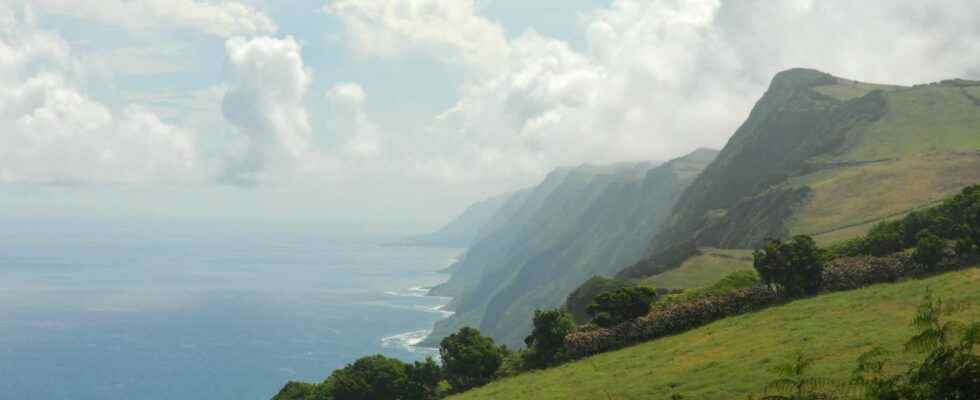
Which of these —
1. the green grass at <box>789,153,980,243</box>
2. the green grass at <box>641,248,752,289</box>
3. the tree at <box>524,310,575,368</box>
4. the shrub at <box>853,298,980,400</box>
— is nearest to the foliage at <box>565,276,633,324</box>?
the green grass at <box>641,248,752,289</box>

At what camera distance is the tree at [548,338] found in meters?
73.1

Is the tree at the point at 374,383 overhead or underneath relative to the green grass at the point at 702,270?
underneath

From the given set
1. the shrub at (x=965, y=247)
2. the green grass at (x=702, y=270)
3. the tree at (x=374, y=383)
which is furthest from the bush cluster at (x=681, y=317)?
the green grass at (x=702, y=270)

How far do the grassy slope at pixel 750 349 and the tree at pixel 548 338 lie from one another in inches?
139

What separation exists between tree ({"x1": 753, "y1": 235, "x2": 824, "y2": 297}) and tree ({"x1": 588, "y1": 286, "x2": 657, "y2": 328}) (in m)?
12.0

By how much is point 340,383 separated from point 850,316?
57.1m

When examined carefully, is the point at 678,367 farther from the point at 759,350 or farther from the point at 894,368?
the point at 894,368

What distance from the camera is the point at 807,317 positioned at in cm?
5759

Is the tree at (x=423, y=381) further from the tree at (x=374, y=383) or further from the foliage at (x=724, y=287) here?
the foliage at (x=724, y=287)

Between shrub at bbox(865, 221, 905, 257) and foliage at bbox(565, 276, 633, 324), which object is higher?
foliage at bbox(565, 276, 633, 324)

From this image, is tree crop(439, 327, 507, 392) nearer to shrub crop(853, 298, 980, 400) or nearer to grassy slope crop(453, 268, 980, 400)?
grassy slope crop(453, 268, 980, 400)

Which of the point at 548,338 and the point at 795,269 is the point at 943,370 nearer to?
the point at 795,269

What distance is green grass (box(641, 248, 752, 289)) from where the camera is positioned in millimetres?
125438

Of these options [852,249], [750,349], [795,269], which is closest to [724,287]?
[795,269]
